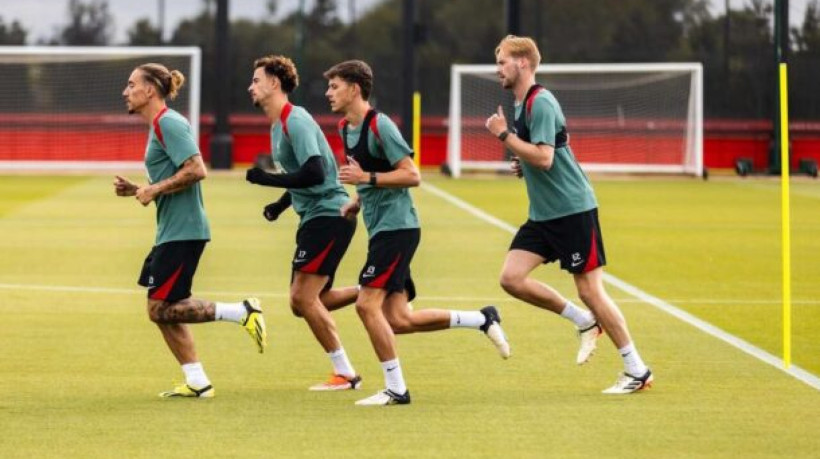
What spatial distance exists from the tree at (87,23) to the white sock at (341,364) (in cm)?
3969

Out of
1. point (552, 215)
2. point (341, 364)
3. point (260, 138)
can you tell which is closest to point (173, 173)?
point (341, 364)

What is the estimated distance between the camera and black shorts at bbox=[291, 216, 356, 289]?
425 inches

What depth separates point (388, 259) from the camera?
1034cm

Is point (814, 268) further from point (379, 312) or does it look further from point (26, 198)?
point (26, 198)

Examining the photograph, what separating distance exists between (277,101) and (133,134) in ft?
105

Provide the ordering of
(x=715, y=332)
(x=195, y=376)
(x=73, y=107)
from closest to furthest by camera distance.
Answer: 1. (x=195, y=376)
2. (x=715, y=332)
3. (x=73, y=107)

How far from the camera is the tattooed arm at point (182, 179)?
1023 centimetres

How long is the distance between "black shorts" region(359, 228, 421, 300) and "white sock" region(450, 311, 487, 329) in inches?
23.8

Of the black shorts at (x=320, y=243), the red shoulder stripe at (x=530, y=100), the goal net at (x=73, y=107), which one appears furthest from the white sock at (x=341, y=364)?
the goal net at (x=73, y=107)

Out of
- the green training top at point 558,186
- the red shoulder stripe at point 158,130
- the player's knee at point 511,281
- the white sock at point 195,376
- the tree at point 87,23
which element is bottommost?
the white sock at point 195,376

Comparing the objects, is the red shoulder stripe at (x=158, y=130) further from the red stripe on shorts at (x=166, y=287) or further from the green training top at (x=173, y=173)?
the red stripe on shorts at (x=166, y=287)

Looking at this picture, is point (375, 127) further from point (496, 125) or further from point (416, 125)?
point (416, 125)

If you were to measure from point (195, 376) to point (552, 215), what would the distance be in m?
2.29

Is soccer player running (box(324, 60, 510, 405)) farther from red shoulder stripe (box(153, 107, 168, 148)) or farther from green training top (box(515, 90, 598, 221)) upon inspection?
red shoulder stripe (box(153, 107, 168, 148))
